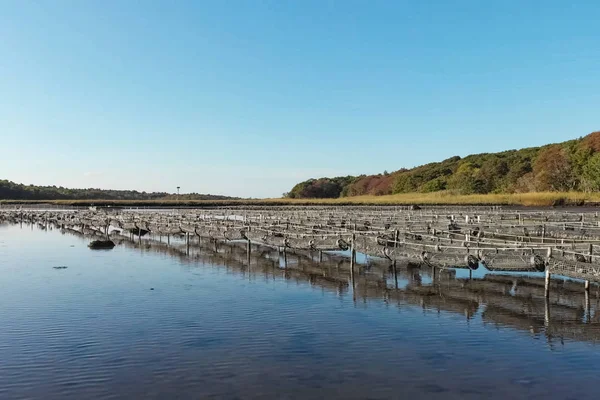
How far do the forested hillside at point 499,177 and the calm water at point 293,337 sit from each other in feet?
207

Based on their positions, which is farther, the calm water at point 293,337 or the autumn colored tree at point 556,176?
the autumn colored tree at point 556,176

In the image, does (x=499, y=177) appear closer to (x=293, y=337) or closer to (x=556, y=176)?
(x=556, y=176)

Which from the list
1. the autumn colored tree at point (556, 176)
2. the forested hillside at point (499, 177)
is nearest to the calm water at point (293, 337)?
the forested hillside at point (499, 177)

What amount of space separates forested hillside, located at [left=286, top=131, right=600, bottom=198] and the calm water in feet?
207

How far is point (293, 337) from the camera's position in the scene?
12.6 m

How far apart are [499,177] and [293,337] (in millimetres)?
101146

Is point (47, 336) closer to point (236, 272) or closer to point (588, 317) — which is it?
point (236, 272)

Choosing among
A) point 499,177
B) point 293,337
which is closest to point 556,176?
point 499,177

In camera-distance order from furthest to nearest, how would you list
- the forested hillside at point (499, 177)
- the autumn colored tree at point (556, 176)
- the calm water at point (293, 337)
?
the forested hillside at point (499, 177) → the autumn colored tree at point (556, 176) → the calm water at point (293, 337)

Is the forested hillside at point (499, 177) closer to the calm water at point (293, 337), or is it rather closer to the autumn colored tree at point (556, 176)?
the autumn colored tree at point (556, 176)

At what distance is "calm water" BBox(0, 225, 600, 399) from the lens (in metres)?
9.53

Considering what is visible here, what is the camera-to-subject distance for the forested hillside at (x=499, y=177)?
79750mm

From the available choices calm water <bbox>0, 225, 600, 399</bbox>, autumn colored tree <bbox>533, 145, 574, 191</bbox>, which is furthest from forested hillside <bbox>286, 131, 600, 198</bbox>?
calm water <bbox>0, 225, 600, 399</bbox>

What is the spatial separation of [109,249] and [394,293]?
67.9ft
